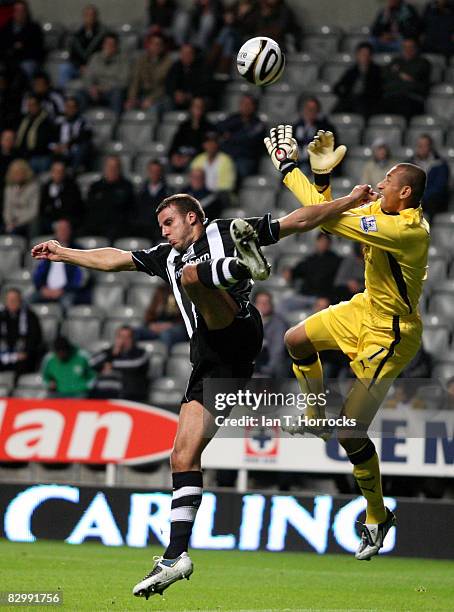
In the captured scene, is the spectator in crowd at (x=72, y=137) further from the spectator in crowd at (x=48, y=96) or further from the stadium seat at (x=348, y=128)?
the stadium seat at (x=348, y=128)

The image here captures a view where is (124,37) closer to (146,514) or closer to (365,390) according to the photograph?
(146,514)

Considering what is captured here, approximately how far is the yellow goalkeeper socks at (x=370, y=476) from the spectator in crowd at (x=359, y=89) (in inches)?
352

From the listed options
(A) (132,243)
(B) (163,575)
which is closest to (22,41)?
(A) (132,243)

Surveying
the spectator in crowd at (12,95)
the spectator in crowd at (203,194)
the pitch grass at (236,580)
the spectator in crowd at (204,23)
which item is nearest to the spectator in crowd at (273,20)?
the spectator in crowd at (204,23)

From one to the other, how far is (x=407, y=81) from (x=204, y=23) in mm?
3276

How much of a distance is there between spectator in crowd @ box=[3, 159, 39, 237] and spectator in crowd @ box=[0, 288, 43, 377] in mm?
2060

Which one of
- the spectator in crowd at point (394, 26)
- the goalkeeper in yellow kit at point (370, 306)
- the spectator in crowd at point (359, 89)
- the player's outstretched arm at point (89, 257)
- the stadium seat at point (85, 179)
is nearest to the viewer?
the goalkeeper in yellow kit at point (370, 306)

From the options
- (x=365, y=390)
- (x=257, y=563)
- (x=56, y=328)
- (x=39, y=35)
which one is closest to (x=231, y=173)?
(x=56, y=328)

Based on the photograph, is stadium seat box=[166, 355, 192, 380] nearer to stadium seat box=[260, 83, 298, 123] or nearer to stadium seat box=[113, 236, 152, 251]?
stadium seat box=[113, 236, 152, 251]

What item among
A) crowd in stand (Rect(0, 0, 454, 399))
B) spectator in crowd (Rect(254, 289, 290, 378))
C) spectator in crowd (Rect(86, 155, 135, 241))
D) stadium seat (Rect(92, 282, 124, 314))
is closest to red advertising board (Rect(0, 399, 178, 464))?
crowd in stand (Rect(0, 0, 454, 399))

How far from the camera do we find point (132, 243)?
16453 mm

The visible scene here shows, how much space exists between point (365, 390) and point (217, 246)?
1487 mm

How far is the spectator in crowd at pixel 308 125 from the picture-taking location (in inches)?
635

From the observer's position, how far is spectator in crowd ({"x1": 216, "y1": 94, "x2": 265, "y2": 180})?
1680 cm
